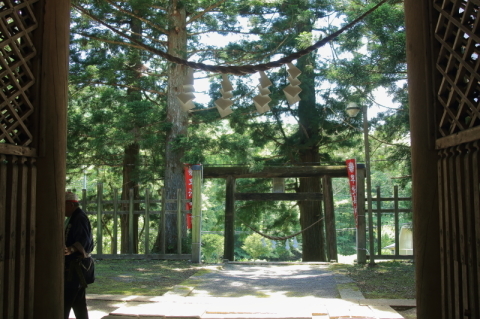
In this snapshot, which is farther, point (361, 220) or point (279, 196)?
point (279, 196)

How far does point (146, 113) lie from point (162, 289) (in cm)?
683

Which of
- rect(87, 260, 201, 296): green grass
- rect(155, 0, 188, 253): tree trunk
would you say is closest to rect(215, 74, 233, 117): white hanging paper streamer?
rect(87, 260, 201, 296): green grass

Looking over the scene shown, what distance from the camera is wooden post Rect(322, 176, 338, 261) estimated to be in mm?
12133

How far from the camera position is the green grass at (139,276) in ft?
24.5

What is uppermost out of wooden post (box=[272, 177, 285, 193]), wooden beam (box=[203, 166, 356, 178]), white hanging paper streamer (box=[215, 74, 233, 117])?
white hanging paper streamer (box=[215, 74, 233, 117])

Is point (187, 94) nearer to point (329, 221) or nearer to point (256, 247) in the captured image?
point (329, 221)

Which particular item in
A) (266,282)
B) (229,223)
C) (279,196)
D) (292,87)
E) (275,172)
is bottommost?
(266,282)

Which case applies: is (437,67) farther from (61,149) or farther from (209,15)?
(209,15)

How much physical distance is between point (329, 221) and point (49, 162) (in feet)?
30.4

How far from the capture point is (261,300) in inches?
255

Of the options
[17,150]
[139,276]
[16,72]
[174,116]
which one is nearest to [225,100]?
[16,72]

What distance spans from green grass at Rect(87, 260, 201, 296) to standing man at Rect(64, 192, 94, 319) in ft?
7.89

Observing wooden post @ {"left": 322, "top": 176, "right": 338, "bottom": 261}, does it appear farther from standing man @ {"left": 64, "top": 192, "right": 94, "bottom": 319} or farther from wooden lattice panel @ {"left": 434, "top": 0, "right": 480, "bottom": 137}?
wooden lattice panel @ {"left": 434, "top": 0, "right": 480, "bottom": 137}

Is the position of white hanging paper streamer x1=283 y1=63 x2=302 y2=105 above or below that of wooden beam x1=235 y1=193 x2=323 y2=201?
above
